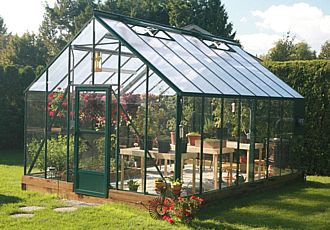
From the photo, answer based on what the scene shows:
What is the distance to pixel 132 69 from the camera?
29.6 ft

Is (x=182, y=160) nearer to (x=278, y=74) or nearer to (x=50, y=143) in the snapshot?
(x=50, y=143)

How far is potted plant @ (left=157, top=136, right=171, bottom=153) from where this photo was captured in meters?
8.25

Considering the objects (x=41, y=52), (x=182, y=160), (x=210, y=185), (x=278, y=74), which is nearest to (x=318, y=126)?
(x=278, y=74)

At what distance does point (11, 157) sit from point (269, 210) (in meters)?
9.48

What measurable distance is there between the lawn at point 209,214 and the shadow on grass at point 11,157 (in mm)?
4106

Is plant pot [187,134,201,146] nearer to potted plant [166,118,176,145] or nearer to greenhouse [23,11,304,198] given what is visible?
greenhouse [23,11,304,198]

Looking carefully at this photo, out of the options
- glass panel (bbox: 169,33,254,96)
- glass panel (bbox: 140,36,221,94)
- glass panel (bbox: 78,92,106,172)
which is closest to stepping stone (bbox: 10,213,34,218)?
glass panel (bbox: 78,92,106,172)

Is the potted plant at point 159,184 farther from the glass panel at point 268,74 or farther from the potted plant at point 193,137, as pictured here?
the glass panel at point 268,74

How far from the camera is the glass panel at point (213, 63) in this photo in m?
9.77

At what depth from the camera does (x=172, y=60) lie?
29.7 ft

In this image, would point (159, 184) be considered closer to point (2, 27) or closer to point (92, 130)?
point (92, 130)

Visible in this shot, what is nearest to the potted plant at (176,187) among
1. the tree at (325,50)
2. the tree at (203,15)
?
the tree at (203,15)

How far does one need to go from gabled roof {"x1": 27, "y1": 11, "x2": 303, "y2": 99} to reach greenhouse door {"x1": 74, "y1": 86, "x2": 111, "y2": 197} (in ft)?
1.24

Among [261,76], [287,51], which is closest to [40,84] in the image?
[261,76]
